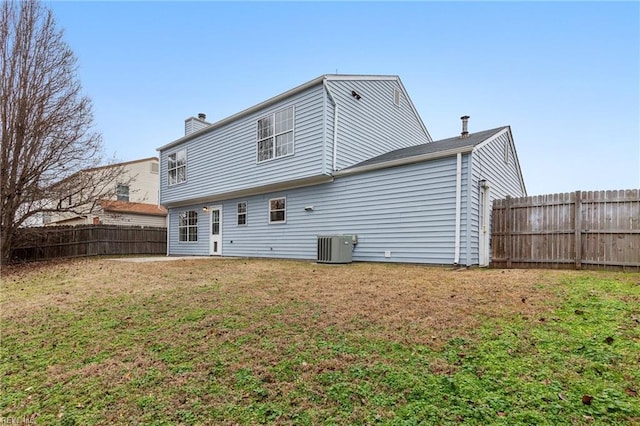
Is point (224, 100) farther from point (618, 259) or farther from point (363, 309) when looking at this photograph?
point (618, 259)

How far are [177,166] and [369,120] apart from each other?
10.4 meters

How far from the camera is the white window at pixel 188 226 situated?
15.9 m

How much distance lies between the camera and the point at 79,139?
1318 cm

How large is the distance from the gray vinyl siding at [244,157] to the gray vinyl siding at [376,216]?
0.99m

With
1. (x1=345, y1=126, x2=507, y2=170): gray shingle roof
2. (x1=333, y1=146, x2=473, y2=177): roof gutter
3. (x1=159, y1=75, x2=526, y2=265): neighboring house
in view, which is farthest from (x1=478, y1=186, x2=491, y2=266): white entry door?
(x1=333, y1=146, x2=473, y2=177): roof gutter

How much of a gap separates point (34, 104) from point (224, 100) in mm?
8074

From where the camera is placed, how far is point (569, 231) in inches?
291

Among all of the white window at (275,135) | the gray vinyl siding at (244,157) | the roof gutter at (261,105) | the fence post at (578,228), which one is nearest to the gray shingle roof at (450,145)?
the gray vinyl siding at (244,157)

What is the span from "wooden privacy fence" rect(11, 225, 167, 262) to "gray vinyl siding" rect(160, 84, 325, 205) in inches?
133

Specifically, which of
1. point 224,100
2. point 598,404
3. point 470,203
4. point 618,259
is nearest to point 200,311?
point 598,404

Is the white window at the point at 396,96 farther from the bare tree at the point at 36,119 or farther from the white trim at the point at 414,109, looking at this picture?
the bare tree at the point at 36,119

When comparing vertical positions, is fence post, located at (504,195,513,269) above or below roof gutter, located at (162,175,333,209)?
below

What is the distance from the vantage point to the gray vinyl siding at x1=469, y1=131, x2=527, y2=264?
7.92 meters

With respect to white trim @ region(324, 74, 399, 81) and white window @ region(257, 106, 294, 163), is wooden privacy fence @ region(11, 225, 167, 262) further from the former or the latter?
white trim @ region(324, 74, 399, 81)
